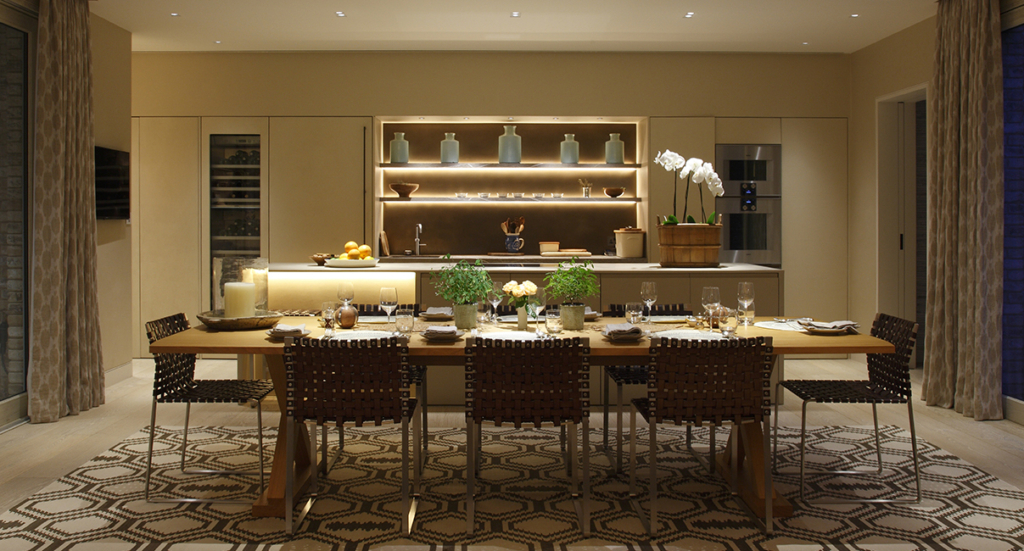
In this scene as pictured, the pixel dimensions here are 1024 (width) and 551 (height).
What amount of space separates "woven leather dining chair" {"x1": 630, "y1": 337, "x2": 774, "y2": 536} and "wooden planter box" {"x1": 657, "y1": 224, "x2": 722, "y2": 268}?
1989 mm

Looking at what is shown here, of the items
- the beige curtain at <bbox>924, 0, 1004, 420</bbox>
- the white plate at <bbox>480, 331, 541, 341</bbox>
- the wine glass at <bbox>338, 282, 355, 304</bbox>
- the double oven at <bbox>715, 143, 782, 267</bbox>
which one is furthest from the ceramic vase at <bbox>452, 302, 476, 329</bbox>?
the double oven at <bbox>715, 143, 782, 267</bbox>

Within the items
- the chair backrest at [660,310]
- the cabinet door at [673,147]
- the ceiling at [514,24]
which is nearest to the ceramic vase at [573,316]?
the chair backrest at [660,310]

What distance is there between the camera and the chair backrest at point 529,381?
2.67m

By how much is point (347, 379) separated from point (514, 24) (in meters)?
3.77

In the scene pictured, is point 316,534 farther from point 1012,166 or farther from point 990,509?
point 1012,166

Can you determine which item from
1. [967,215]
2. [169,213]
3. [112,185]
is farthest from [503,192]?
[967,215]

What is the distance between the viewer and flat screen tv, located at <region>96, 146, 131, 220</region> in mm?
5121

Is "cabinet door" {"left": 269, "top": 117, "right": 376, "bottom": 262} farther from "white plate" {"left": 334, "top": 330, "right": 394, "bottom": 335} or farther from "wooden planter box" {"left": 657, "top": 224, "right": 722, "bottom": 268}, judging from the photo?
"white plate" {"left": 334, "top": 330, "right": 394, "bottom": 335}

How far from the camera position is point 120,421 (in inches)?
171

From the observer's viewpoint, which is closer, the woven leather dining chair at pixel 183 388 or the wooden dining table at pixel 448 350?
the wooden dining table at pixel 448 350

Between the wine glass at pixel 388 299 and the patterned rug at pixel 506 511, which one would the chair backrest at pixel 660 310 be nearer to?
the patterned rug at pixel 506 511

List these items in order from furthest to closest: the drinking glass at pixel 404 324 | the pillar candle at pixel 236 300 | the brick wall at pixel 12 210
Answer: the brick wall at pixel 12 210 < the pillar candle at pixel 236 300 < the drinking glass at pixel 404 324

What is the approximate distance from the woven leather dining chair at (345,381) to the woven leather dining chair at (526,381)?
0.26 metres

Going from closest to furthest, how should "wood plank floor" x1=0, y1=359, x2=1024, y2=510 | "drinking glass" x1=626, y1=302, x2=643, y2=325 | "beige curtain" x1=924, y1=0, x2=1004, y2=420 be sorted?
"drinking glass" x1=626, y1=302, x2=643, y2=325 → "wood plank floor" x1=0, y1=359, x2=1024, y2=510 → "beige curtain" x1=924, y1=0, x2=1004, y2=420
